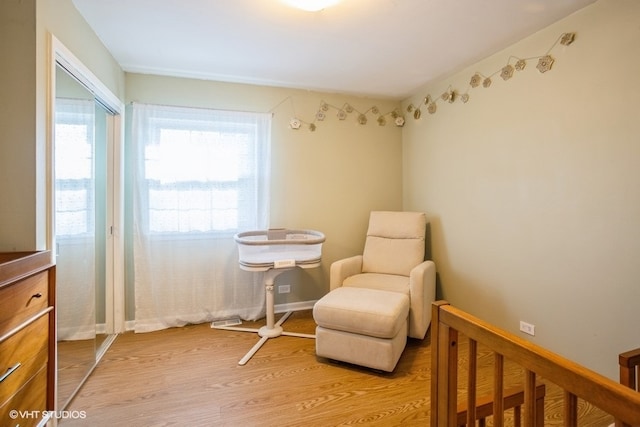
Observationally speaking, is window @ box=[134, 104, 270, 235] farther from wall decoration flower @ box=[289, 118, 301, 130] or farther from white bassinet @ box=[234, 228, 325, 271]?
white bassinet @ box=[234, 228, 325, 271]

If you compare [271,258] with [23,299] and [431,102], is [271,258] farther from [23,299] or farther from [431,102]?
[431,102]

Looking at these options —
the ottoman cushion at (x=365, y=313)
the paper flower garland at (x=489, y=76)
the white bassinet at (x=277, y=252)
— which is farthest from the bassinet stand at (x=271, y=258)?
the paper flower garland at (x=489, y=76)

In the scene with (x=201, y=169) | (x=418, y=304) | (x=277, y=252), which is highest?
(x=201, y=169)

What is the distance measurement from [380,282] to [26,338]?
2.23 metres

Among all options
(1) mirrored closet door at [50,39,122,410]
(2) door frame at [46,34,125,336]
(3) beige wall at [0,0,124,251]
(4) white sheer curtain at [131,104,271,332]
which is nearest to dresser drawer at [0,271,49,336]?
(3) beige wall at [0,0,124,251]

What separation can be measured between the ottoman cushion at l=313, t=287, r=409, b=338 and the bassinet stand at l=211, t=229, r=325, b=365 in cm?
44

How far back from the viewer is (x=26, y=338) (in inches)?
47.0

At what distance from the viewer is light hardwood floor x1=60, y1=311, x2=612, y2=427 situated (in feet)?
5.48

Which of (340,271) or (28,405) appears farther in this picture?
(340,271)

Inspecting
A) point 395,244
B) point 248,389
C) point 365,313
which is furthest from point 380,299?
point 248,389

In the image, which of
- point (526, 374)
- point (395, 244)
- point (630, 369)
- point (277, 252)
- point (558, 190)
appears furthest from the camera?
point (395, 244)

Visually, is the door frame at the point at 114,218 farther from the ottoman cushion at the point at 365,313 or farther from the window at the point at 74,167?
the ottoman cushion at the point at 365,313

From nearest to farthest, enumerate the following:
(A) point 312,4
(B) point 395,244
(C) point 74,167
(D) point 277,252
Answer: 1. (A) point 312,4
2. (C) point 74,167
3. (D) point 277,252
4. (B) point 395,244

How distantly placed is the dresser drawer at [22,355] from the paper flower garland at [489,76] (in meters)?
3.09
